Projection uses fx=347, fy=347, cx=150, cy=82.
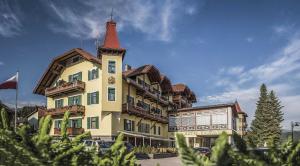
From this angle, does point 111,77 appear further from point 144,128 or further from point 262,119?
point 262,119

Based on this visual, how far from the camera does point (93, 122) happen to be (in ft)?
132

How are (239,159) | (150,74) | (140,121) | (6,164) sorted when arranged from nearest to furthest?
(239,159) < (6,164) < (140,121) < (150,74)

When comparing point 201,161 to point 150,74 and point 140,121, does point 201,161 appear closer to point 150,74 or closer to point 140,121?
point 140,121

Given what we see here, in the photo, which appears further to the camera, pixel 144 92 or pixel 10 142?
pixel 144 92

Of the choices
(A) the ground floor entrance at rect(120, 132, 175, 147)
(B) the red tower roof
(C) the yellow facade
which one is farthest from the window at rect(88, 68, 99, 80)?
(A) the ground floor entrance at rect(120, 132, 175, 147)

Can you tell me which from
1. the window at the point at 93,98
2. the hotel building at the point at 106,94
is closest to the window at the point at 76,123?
the hotel building at the point at 106,94

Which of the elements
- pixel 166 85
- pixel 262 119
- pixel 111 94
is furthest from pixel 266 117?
pixel 111 94

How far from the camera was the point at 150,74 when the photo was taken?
158 ft

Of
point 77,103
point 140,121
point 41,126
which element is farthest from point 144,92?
point 41,126

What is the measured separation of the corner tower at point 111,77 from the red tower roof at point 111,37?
263 mm

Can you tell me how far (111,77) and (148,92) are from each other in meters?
7.76

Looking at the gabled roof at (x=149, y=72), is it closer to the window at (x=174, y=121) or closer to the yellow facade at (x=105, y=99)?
the yellow facade at (x=105, y=99)

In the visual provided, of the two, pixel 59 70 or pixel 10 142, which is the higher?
pixel 59 70

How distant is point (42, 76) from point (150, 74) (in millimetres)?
14484
